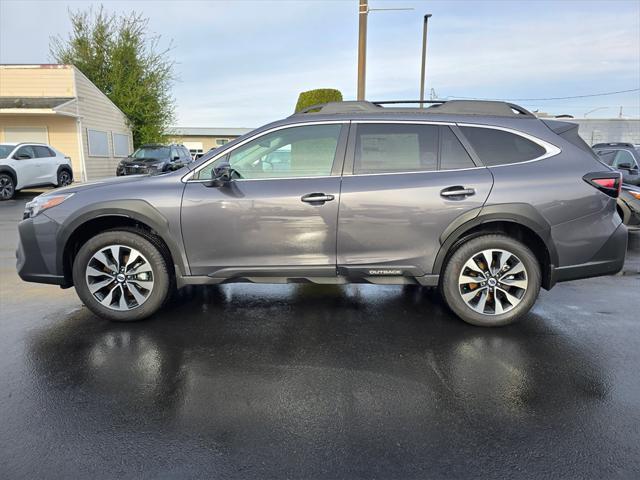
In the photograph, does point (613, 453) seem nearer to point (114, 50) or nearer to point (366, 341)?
point (366, 341)

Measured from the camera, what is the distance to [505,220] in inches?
147

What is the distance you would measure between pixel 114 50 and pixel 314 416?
1082 inches

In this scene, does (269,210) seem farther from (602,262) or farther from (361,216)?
(602,262)

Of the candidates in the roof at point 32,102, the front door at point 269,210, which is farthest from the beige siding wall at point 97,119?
the front door at point 269,210

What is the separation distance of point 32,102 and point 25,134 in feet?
5.18

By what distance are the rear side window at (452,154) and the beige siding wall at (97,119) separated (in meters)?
20.5

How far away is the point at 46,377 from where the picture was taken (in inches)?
121

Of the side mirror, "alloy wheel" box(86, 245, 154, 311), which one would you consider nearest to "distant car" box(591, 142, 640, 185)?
the side mirror

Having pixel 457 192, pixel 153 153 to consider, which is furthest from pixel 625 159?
pixel 153 153

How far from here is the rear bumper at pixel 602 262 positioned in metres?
3.80

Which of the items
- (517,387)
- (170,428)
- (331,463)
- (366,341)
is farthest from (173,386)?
(517,387)

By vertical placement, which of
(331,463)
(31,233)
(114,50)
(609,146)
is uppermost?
(114,50)

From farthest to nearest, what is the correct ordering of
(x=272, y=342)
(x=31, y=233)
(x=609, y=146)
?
(x=609, y=146) → (x=31, y=233) → (x=272, y=342)

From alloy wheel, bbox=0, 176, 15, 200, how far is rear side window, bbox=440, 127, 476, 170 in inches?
590
